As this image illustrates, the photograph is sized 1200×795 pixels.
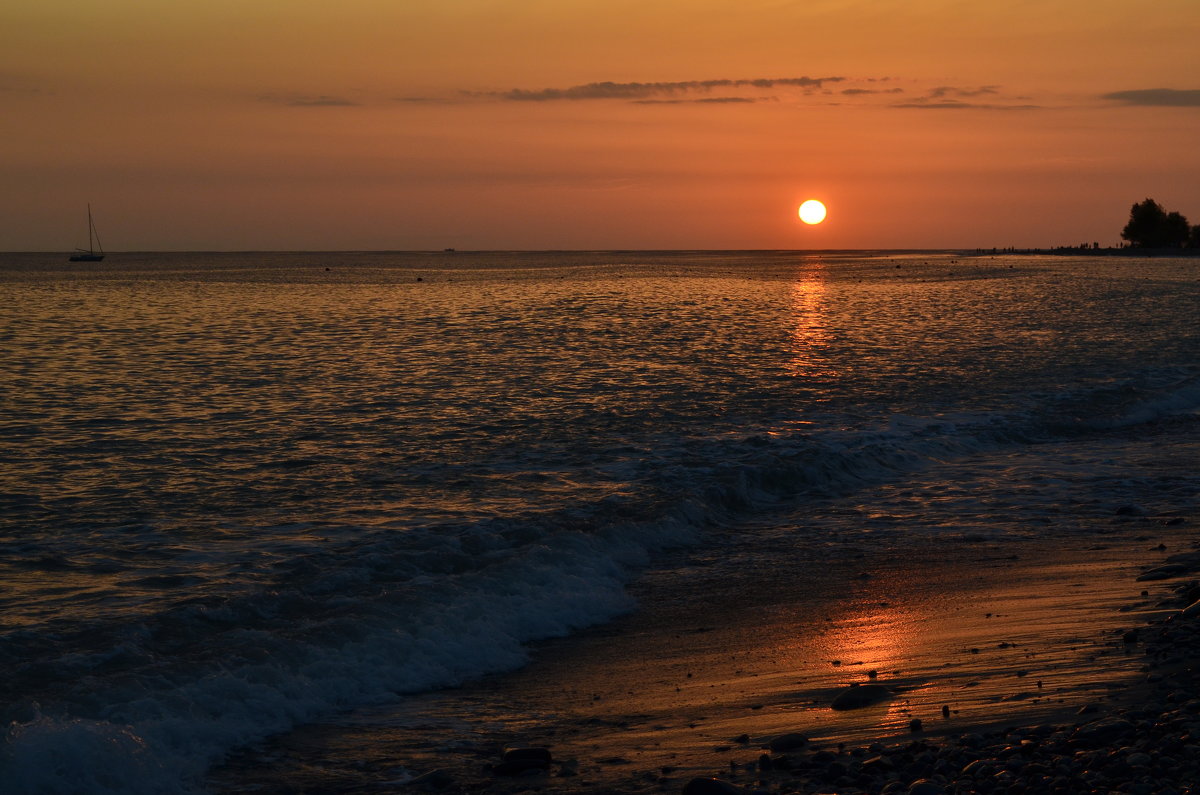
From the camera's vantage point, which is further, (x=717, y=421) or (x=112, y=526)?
(x=717, y=421)

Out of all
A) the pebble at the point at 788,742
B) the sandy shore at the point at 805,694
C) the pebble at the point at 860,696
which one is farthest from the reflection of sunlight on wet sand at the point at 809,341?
the pebble at the point at 788,742

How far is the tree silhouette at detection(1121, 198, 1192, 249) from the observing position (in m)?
192

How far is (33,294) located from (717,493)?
275ft

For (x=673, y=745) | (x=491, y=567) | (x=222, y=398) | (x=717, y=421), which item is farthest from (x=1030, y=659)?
(x=222, y=398)

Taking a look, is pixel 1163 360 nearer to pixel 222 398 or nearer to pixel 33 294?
pixel 222 398

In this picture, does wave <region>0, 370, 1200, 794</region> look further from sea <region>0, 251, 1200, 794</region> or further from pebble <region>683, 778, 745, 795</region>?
pebble <region>683, 778, 745, 795</region>

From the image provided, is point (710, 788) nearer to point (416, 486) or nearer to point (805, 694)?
point (805, 694)

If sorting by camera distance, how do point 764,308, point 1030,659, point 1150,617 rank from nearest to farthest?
point 1030,659
point 1150,617
point 764,308

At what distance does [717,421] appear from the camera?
2431cm

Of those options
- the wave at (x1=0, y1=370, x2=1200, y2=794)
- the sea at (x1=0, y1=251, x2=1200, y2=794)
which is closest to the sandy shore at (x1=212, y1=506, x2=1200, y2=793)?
the wave at (x1=0, y1=370, x2=1200, y2=794)

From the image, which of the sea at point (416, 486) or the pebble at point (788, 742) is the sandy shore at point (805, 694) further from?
the sea at point (416, 486)

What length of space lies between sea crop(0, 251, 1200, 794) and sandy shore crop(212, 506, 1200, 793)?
836 millimetres

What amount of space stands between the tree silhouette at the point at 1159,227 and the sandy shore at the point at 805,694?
207 meters

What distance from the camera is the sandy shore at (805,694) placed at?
7391 millimetres
